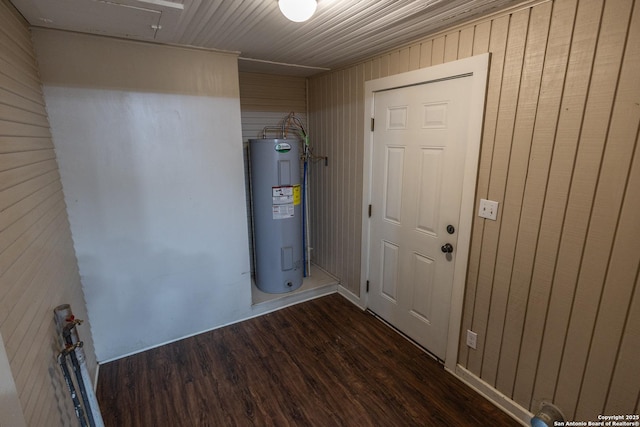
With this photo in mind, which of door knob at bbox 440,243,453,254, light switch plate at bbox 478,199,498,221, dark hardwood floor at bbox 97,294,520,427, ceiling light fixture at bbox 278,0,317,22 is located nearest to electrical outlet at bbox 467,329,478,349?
dark hardwood floor at bbox 97,294,520,427

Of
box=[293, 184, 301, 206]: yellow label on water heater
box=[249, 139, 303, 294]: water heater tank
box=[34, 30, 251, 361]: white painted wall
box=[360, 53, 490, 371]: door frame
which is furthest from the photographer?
box=[293, 184, 301, 206]: yellow label on water heater

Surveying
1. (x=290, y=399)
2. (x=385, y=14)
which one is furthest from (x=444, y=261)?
(x=385, y=14)

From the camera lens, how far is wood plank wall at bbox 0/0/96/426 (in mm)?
1064

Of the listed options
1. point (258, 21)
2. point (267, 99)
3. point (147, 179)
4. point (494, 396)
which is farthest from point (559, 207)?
point (267, 99)

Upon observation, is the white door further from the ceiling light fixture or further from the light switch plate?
the ceiling light fixture

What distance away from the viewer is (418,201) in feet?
7.39

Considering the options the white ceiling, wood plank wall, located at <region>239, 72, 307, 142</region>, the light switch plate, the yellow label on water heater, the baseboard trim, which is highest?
the white ceiling

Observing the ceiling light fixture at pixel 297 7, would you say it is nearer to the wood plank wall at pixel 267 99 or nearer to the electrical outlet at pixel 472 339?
the wood plank wall at pixel 267 99

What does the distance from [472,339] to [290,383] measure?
4.14ft

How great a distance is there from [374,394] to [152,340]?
178 cm

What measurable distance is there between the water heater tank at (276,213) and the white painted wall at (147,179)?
35 centimetres

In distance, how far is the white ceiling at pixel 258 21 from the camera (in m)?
1.53

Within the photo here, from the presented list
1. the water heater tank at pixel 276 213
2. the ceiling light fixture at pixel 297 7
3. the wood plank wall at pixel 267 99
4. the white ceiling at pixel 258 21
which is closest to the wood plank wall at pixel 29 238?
the white ceiling at pixel 258 21

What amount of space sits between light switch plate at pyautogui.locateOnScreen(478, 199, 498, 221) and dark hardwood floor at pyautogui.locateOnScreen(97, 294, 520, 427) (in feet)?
3.84
